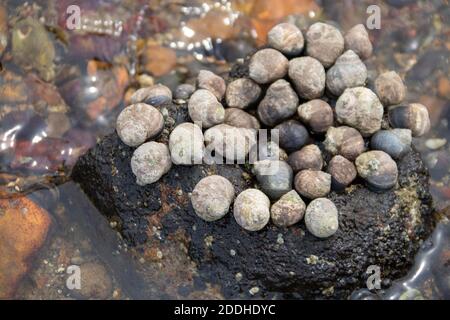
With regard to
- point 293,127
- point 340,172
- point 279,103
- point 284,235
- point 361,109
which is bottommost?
point 284,235

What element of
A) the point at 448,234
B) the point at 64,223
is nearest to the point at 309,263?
the point at 448,234

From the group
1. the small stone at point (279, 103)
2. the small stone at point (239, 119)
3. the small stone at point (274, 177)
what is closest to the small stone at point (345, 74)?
the small stone at point (279, 103)

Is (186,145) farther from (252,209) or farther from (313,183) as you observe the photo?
(313,183)

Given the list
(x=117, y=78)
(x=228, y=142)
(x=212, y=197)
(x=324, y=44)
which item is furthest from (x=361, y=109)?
(x=117, y=78)

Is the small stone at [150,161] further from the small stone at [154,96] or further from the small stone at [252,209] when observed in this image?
the small stone at [252,209]
